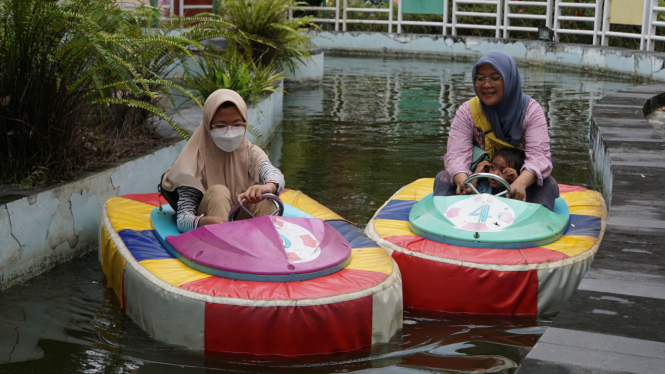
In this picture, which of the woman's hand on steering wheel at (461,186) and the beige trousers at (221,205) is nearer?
the beige trousers at (221,205)

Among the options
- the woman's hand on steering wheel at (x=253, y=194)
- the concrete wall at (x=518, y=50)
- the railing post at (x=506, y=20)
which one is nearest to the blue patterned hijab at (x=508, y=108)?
the woman's hand on steering wheel at (x=253, y=194)

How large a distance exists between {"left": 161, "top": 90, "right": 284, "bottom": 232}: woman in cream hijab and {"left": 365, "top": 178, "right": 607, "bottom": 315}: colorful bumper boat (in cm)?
73

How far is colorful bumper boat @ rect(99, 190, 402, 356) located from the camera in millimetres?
3197

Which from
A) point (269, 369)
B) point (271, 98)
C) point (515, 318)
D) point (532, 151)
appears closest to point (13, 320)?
point (269, 369)

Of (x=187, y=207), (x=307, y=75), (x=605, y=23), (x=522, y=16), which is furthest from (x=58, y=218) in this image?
(x=522, y=16)

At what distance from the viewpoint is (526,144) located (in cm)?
454

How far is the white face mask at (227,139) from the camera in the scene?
13.4ft

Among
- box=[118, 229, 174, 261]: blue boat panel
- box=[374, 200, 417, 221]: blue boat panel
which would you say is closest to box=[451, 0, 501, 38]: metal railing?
box=[374, 200, 417, 221]: blue boat panel

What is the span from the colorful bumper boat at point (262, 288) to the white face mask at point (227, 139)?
1.98 ft

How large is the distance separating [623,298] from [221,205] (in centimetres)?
207

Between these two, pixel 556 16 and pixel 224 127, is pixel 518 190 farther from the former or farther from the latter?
pixel 556 16

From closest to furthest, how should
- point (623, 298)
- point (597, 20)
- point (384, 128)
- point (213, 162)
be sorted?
point (623, 298)
point (213, 162)
point (384, 128)
point (597, 20)

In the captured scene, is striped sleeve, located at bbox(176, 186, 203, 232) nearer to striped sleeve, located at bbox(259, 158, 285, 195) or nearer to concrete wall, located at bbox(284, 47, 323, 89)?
striped sleeve, located at bbox(259, 158, 285, 195)

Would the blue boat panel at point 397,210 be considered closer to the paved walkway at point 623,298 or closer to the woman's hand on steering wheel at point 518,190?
the woman's hand on steering wheel at point 518,190
